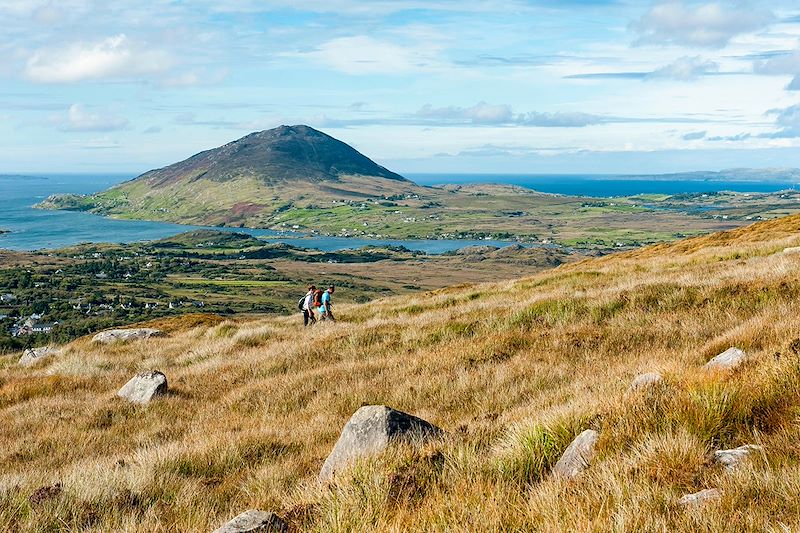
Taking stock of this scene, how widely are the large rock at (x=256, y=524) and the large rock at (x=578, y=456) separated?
257 cm

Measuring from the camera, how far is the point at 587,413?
22.5ft

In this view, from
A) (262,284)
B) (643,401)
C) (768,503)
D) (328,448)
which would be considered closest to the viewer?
(768,503)

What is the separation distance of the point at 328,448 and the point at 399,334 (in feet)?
31.0

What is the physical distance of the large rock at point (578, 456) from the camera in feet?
18.5

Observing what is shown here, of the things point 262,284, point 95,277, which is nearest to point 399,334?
point 262,284

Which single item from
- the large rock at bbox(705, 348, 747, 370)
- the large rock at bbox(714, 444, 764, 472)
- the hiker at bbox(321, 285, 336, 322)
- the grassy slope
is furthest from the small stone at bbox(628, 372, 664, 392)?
the hiker at bbox(321, 285, 336, 322)

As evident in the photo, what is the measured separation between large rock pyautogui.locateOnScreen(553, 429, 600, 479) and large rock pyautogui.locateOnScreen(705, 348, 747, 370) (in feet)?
8.90

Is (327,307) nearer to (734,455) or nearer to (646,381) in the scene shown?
(646,381)

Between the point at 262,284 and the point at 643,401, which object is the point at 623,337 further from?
the point at 262,284

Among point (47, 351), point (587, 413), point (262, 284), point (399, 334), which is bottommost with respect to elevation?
point (262, 284)

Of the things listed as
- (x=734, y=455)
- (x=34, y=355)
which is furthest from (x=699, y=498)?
(x=34, y=355)

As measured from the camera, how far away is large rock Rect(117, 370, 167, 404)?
42.5 ft

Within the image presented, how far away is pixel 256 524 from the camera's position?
16.7 feet

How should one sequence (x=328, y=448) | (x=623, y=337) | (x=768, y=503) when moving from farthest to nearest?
(x=623, y=337) → (x=328, y=448) → (x=768, y=503)
